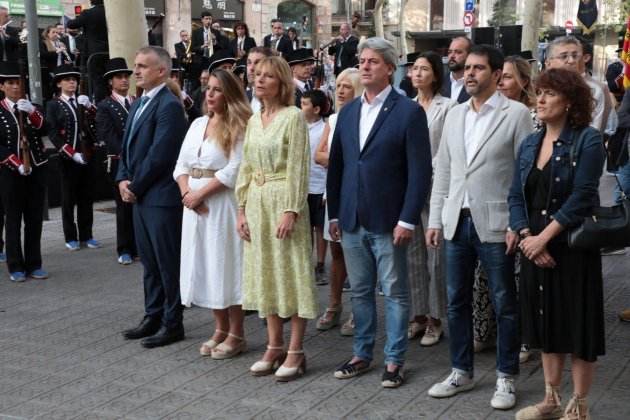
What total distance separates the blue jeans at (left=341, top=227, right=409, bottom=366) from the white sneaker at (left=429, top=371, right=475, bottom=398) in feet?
1.07

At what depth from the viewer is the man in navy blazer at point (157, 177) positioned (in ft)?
21.1

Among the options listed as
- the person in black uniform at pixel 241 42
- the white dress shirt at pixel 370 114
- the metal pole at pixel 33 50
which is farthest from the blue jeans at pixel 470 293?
the person in black uniform at pixel 241 42

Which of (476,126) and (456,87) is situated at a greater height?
(456,87)

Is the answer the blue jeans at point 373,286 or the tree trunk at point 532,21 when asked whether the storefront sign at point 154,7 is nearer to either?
the tree trunk at point 532,21

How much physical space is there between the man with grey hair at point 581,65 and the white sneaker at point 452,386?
2.11 meters

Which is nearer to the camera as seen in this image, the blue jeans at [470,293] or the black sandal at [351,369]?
the blue jeans at [470,293]

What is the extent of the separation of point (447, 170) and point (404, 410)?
55.8 inches

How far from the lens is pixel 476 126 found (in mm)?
5195

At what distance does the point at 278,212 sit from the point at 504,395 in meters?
1.74

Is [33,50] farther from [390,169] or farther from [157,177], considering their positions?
[390,169]

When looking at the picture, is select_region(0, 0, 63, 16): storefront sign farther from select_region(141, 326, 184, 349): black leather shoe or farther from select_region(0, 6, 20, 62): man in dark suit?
select_region(141, 326, 184, 349): black leather shoe

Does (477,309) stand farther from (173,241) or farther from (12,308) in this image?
(12,308)

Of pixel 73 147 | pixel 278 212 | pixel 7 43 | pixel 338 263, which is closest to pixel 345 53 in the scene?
pixel 7 43

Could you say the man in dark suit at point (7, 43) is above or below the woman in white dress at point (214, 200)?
above
